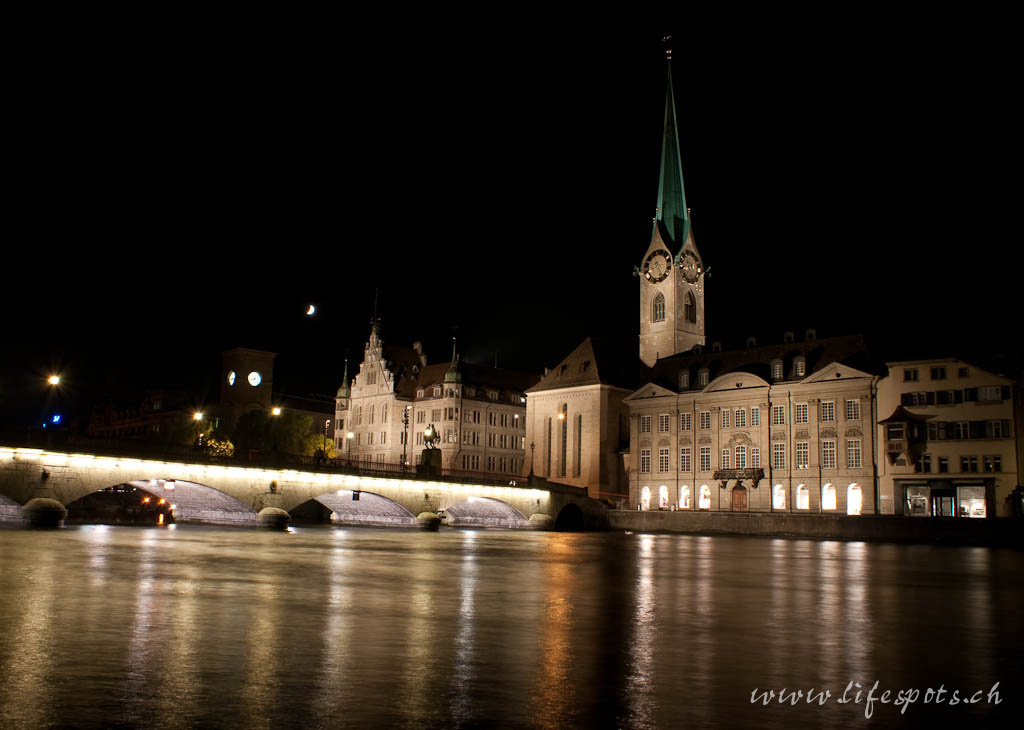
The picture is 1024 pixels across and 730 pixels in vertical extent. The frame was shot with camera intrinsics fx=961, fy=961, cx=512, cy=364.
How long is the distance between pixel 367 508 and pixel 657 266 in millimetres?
51278

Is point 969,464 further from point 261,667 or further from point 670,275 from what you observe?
point 261,667

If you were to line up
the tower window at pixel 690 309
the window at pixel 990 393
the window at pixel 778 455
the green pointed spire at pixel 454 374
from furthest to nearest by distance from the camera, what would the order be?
the green pointed spire at pixel 454 374 → the tower window at pixel 690 309 → the window at pixel 778 455 → the window at pixel 990 393

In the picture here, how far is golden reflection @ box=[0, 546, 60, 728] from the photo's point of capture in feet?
26.4

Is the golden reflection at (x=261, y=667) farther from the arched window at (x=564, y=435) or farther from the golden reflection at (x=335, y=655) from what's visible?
the arched window at (x=564, y=435)

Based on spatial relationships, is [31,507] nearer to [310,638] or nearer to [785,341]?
[310,638]

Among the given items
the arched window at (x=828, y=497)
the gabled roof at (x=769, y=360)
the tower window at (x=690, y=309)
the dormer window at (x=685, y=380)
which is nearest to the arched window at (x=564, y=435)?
the gabled roof at (x=769, y=360)

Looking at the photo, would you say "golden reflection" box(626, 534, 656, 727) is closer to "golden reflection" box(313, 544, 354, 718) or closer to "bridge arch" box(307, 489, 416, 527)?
"golden reflection" box(313, 544, 354, 718)

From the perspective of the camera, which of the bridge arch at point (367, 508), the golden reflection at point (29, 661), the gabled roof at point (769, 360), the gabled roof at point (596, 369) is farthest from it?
the gabled roof at point (596, 369)

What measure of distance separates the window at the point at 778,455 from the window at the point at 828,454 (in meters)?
3.64

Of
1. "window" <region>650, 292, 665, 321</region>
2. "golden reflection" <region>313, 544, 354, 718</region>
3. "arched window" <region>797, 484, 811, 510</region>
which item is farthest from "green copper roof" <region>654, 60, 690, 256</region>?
"golden reflection" <region>313, 544, 354, 718</region>

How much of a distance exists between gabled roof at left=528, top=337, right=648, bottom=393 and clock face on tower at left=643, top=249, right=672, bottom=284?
13.2 meters

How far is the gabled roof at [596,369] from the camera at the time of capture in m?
98.4

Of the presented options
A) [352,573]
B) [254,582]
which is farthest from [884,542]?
[254,582]

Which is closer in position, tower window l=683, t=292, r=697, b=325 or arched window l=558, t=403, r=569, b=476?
arched window l=558, t=403, r=569, b=476
